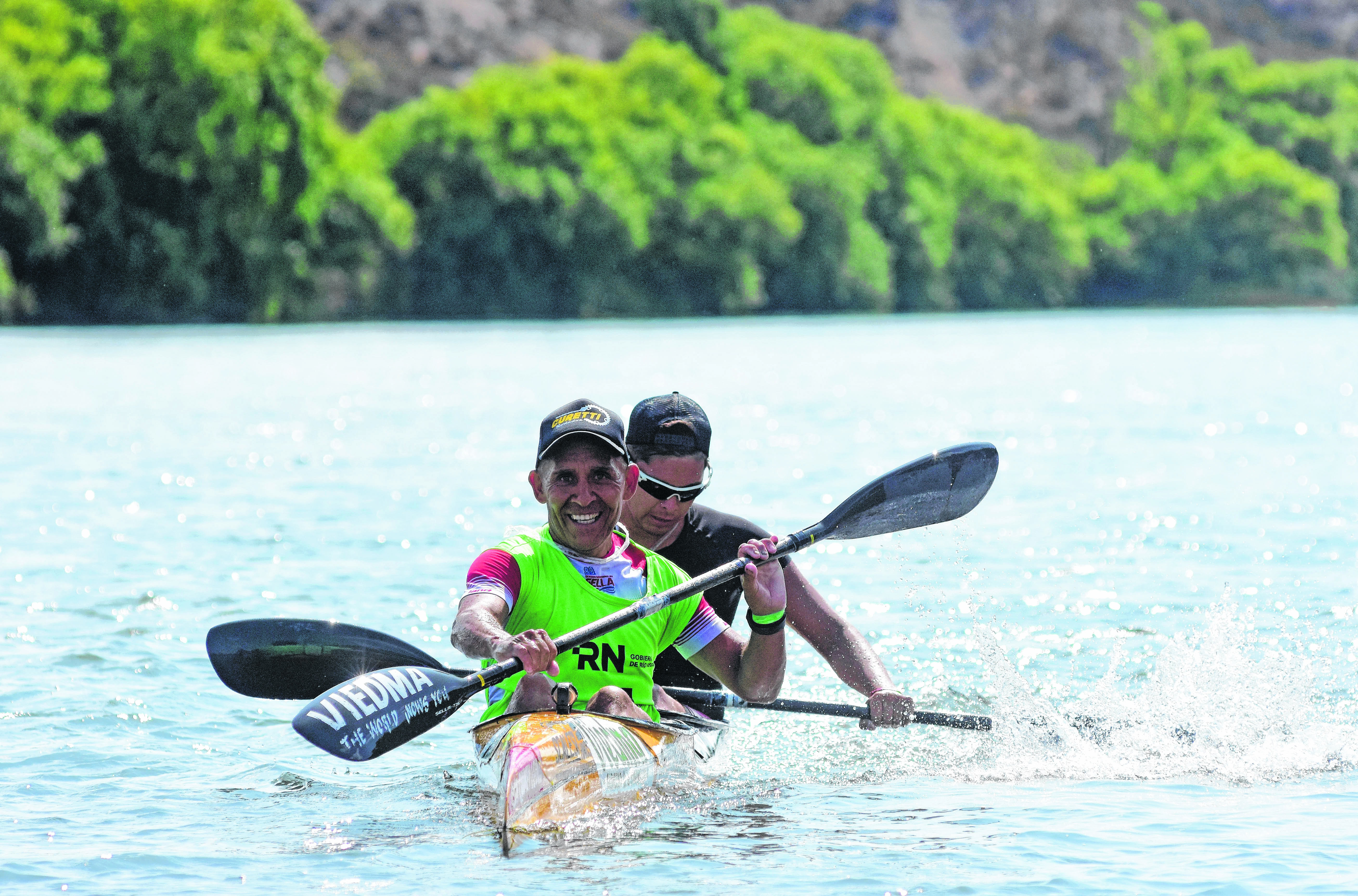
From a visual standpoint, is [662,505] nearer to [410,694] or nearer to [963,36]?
[410,694]

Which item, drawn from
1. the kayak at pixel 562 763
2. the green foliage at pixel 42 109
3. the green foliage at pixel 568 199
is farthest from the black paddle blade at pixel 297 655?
the green foliage at pixel 568 199

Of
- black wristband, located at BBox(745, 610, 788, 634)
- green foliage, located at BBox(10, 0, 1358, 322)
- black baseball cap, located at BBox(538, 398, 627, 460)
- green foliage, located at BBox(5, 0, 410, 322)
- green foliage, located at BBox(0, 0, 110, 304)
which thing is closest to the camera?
black baseball cap, located at BBox(538, 398, 627, 460)

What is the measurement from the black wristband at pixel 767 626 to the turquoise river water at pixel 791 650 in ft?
2.31

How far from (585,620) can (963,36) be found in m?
115

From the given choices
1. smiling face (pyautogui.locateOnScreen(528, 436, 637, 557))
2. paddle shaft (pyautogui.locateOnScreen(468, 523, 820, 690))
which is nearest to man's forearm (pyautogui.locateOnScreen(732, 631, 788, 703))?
paddle shaft (pyautogui.locateOnScreen(468, 523, 820, 690))

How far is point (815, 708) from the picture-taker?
7133 mm

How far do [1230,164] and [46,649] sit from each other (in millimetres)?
78826

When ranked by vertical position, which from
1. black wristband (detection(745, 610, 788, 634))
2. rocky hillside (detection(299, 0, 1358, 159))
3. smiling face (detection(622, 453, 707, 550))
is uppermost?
rocky hillside (detection(299, 0, 1358, 159))

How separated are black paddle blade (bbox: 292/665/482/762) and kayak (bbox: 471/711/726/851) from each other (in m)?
0.19

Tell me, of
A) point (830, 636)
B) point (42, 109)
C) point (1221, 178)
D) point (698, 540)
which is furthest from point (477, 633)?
point (1221, 178)

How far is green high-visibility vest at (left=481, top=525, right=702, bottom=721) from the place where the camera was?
5.91 meters

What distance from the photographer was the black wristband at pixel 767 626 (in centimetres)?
604

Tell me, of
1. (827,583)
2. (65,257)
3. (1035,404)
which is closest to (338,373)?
(1035,404)

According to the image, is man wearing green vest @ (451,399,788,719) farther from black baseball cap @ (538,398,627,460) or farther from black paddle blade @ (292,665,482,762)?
black paddle blade @ (292,665,482,762)
